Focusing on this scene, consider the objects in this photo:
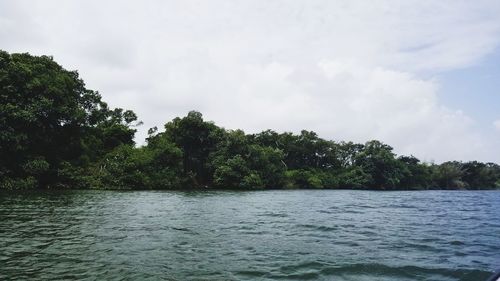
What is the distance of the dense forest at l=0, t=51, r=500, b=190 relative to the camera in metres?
34.7

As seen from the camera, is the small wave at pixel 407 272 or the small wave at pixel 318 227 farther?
the small wave at pixel 318 227

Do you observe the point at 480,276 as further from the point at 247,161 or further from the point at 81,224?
the point at 247,161

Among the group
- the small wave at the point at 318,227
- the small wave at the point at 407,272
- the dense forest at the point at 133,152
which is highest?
the dense forest at the point at 133,152

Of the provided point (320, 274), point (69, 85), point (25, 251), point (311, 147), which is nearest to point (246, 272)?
point (320, 274)

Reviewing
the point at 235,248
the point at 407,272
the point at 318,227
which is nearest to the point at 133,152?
the point at 318,227

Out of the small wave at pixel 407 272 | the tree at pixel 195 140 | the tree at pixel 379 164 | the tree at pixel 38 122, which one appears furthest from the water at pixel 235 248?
the tree at pixel 379 164

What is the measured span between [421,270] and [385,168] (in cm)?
7246

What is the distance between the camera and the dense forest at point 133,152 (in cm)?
3466

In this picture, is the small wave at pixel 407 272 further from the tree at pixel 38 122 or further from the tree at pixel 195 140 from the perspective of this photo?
the tree at pixel 195 140

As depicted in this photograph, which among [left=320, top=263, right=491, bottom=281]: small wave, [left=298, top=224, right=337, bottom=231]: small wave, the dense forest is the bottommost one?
[left=320, top=263, right=491, bottom=281]: small wave

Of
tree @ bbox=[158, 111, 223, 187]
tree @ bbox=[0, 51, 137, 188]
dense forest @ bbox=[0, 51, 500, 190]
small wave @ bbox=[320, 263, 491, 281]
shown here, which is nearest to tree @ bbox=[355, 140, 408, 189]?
dense forest @ bbox=[0, 51, 500, 190]

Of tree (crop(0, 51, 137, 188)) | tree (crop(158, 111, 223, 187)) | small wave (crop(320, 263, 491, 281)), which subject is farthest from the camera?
tree (crop(158, 111, 223, 187))

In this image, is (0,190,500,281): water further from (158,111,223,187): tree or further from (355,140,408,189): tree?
(355,140,408,189): tree

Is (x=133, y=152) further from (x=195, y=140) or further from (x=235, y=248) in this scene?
(x=235, y=248)
